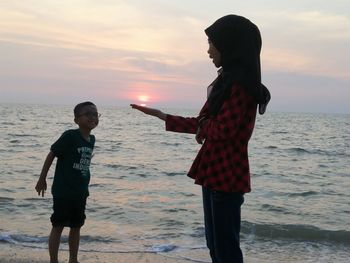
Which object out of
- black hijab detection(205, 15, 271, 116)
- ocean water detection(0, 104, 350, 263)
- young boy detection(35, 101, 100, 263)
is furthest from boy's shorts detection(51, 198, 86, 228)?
black hijab detection(205, 15, 271, 116)

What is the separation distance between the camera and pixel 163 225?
777cm

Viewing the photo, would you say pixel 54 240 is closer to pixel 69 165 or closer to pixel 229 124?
pixel 69 165

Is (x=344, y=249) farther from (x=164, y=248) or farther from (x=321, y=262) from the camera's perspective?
(x=164, y=248)

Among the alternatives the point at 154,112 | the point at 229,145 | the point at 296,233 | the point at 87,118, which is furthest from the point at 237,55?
the point at 296,233

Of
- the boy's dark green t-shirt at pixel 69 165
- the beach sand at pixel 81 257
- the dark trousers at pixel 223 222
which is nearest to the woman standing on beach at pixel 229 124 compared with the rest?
the dark trousers at pixel 223 222

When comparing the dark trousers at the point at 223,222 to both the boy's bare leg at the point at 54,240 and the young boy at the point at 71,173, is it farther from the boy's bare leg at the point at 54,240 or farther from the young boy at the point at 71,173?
the boy's bare leg at the point at 54,240

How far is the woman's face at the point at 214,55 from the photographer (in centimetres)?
280

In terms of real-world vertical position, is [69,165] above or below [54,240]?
above

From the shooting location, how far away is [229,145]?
8.93 feet

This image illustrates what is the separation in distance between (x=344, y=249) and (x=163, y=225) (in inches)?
109

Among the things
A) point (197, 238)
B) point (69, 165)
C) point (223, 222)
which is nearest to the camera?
point (223, 222)

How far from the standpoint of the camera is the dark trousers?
2775 millimetres

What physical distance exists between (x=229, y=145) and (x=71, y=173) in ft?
6.82

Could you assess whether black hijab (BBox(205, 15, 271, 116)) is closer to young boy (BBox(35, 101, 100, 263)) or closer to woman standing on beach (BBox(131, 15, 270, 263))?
woman standing on beach (BBox(131, 15, 270, 263))
